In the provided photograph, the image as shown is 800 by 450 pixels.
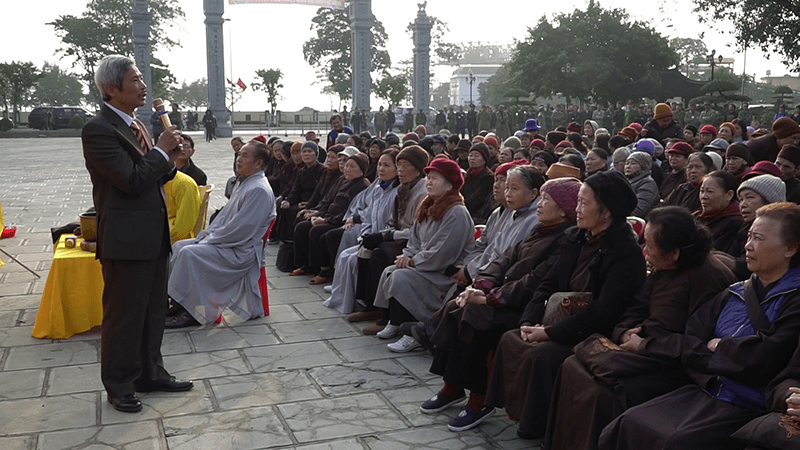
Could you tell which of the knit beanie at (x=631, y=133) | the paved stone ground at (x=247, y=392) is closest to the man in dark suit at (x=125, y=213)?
the paved stone ground at (x=247, y=392)

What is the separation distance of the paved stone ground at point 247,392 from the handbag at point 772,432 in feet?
4.60

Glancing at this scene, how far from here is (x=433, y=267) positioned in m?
5.23

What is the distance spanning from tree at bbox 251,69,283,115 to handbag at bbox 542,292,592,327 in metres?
34.6

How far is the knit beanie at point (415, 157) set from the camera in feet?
19.6

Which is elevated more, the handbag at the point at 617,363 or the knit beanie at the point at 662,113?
the knit beanie at the point at 662,113

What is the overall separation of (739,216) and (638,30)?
31566mm

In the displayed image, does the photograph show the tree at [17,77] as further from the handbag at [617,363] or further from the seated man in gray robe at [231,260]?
the handbag at [617,363]

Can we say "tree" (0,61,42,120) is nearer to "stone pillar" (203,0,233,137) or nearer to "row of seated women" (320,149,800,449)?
"stone pillar" (203,0,233,137)

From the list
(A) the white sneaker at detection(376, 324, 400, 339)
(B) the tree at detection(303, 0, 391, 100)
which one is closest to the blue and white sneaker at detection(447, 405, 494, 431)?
(A) the white sneaker at detection(376, 324, 400, 339)

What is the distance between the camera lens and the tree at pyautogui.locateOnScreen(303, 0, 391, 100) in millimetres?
57375

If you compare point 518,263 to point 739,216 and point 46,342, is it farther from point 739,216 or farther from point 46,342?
point 46,342

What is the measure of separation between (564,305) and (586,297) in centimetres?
12

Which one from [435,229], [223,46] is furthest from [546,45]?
[435,229]

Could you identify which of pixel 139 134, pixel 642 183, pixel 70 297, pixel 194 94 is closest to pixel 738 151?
pixel 642 183
